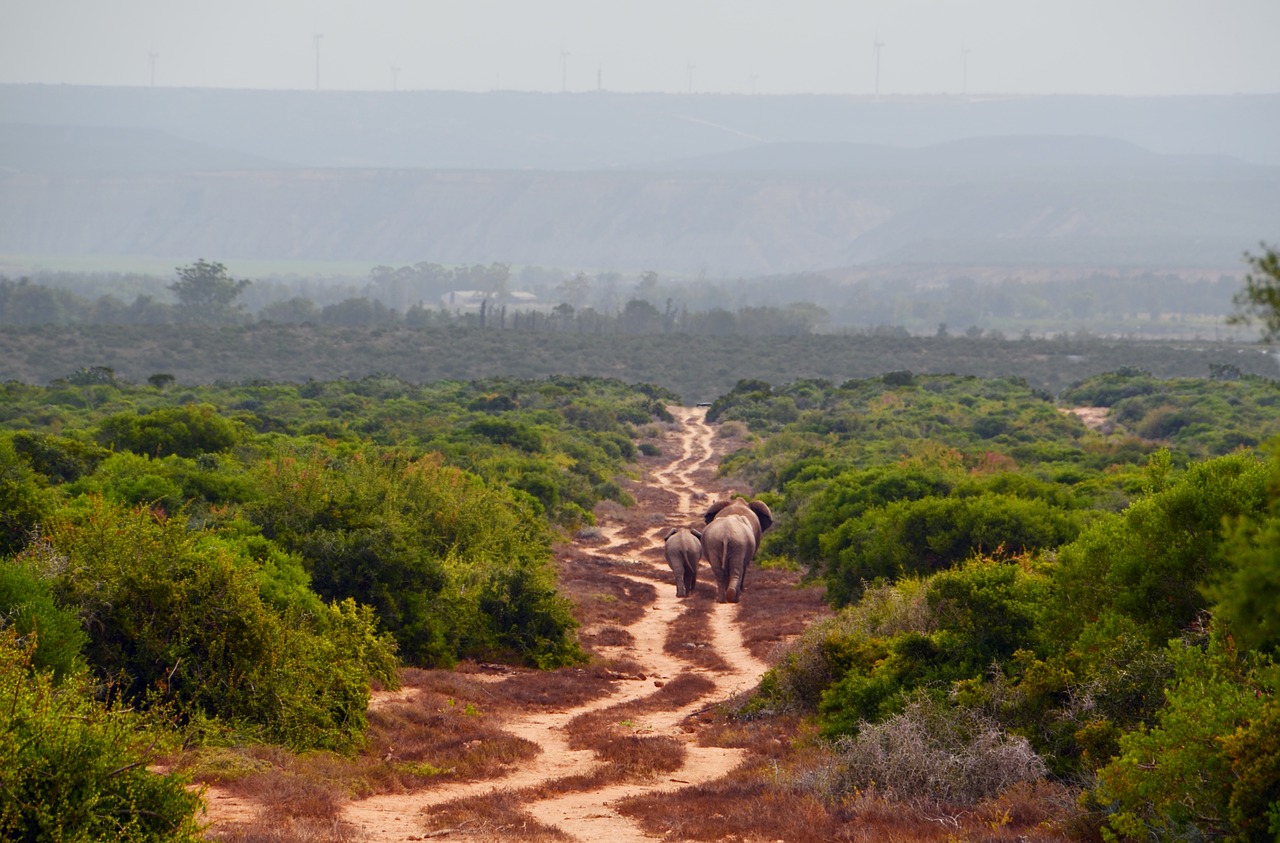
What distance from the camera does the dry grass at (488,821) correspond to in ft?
36.5

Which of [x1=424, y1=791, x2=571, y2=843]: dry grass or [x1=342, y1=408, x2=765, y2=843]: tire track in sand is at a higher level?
[x1=424, y1=791, x2=571, y2=843]: dry grass

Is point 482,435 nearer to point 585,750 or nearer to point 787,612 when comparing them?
point 787,612

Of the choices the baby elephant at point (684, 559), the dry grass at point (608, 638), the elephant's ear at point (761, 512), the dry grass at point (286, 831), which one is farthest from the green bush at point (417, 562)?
the dry grass at point (286, 831)

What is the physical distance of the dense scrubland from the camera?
8984mm

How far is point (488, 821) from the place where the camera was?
11.6 metres

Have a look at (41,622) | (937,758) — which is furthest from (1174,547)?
(41,622)

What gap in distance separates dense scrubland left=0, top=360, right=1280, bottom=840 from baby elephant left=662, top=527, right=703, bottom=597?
2.43m

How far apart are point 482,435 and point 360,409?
14.5 m

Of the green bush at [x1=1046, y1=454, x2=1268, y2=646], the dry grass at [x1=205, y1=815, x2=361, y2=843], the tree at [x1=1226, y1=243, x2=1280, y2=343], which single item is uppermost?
the tree at [x1=1226, y1=243, x2=1280, y2=343]

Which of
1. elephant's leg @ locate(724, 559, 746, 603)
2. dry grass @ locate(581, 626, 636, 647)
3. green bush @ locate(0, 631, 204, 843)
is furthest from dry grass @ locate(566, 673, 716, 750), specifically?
green bush @ locate(0, 631, 204, 843)

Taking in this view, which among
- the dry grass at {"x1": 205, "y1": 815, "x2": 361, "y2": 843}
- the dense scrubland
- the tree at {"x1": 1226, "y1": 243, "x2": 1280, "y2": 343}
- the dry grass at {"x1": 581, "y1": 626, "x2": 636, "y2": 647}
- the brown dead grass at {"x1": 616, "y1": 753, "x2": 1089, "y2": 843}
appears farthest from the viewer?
the dry grass at {"x1": 581, "y1": 626, "x2": 636, "y2": 647}

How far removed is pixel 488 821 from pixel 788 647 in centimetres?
707

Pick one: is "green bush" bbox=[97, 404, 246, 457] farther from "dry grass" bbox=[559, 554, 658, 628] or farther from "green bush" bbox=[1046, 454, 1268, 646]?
"green bush" bbox=[1046, 454, 1268, 646]

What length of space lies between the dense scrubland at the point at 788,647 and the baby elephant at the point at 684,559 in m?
2.43
